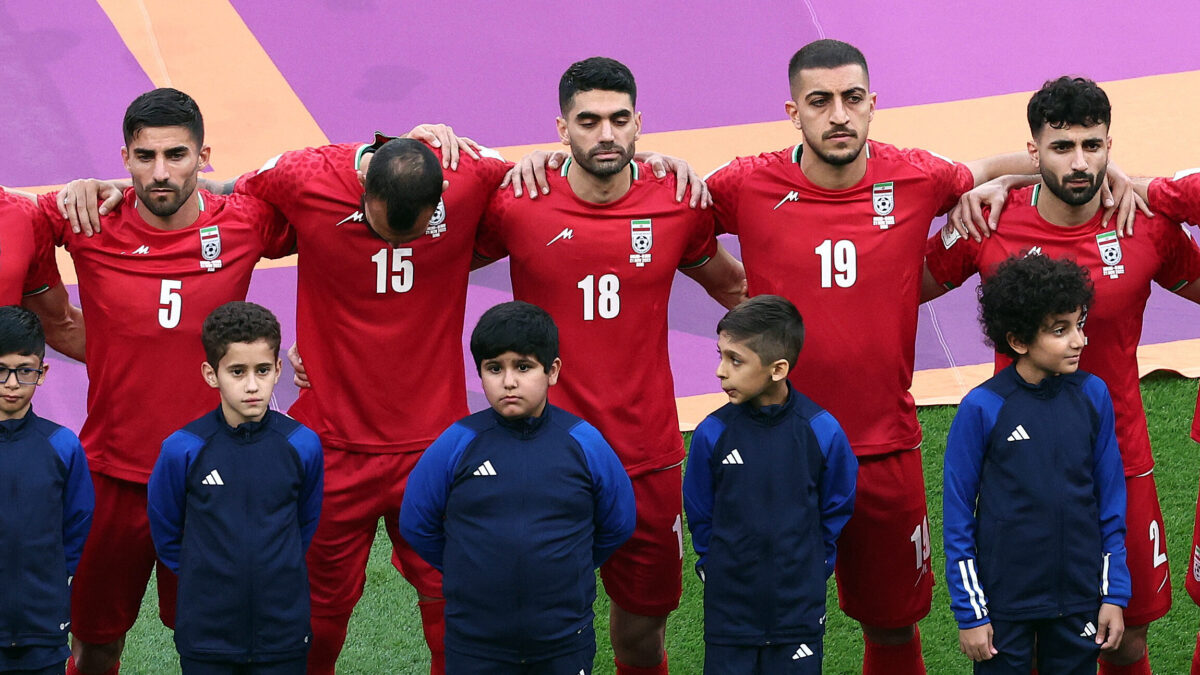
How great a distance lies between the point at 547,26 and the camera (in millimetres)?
10688

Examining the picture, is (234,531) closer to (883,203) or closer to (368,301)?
(368,301)

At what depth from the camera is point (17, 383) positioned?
4406 millimetres

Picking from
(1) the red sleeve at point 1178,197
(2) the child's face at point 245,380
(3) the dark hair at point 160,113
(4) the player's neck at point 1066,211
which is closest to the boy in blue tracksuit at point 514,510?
(2) the child's face at point 245,380

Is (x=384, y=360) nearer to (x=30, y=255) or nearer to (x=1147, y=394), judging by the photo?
(x=30, y=255)

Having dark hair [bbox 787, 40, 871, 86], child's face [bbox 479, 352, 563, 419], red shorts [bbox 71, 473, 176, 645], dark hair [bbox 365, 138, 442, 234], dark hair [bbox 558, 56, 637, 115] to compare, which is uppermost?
dark hair [bbox 787, 40, 871, 86]

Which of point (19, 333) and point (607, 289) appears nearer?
point (19, 333)

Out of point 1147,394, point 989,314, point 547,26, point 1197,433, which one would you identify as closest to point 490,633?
point 989,314

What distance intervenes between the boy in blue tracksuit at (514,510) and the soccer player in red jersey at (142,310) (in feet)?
3.37

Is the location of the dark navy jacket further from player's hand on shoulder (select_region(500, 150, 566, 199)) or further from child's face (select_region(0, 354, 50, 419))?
player's hand on shoulder (select_region(500, 150, 566, 199))

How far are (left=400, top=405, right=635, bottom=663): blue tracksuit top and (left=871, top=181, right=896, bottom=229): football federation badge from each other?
4.29 ft

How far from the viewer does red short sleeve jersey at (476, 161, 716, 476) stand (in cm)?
500

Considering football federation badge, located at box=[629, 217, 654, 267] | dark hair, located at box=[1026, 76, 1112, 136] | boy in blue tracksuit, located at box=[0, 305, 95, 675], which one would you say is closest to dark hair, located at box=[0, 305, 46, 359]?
boy in blue tracksuit, located at box=[0, 305, 95, 675]

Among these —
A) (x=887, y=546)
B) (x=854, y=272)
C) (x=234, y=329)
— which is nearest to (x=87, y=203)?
(x=234, y=329)

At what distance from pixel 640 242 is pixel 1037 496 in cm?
154
